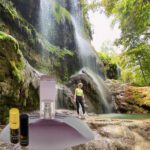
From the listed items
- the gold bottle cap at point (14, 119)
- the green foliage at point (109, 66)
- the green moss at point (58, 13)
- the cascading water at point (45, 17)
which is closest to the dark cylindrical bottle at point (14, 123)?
the gold bottle cap at point (14, 119)

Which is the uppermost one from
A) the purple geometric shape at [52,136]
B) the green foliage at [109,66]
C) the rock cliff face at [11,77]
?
the green foliage at [109,66]

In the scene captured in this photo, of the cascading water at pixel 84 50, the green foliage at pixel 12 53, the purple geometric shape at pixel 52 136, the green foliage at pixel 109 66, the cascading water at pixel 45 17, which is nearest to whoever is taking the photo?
the purple geometric shape at pixel 52 136

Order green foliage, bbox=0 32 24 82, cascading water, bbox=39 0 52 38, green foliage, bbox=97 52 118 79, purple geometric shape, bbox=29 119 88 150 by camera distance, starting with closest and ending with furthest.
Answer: purple geometric shape, bbox=29 119 88 150, green foliage, bbox=0 32 24 82, cascading water, bbox=39 0 52 38, green foliage, bbox=97 52 118 79

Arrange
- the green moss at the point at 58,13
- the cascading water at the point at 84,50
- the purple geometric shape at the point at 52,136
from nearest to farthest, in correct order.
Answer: the purple geometric shape at the point at 52,136, the green moss at the point at 58,13, the cascading water at the point at 84,50

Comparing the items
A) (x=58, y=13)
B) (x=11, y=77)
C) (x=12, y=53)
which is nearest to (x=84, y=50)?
(x=58, y=13)

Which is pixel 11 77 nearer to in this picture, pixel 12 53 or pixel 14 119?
pixel 12 53

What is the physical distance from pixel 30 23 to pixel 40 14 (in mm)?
817

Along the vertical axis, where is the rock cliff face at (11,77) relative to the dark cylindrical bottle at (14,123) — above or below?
above

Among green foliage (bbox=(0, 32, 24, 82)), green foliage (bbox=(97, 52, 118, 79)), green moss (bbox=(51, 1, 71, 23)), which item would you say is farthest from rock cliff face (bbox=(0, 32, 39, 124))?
green foliage (bbox=(97, 52, 118, 79))

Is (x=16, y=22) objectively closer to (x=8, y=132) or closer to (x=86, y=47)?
(x=86, y=47)

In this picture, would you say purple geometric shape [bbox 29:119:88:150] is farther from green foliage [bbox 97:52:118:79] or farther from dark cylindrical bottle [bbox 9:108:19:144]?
green foliage [bbox 97:52:118:79]

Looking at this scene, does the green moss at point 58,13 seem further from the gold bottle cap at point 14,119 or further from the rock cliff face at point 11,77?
the gold bottle cap at point 14,119

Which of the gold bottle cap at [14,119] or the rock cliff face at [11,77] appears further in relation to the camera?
the rock cliff face at [11,77]

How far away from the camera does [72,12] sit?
52.3ft
